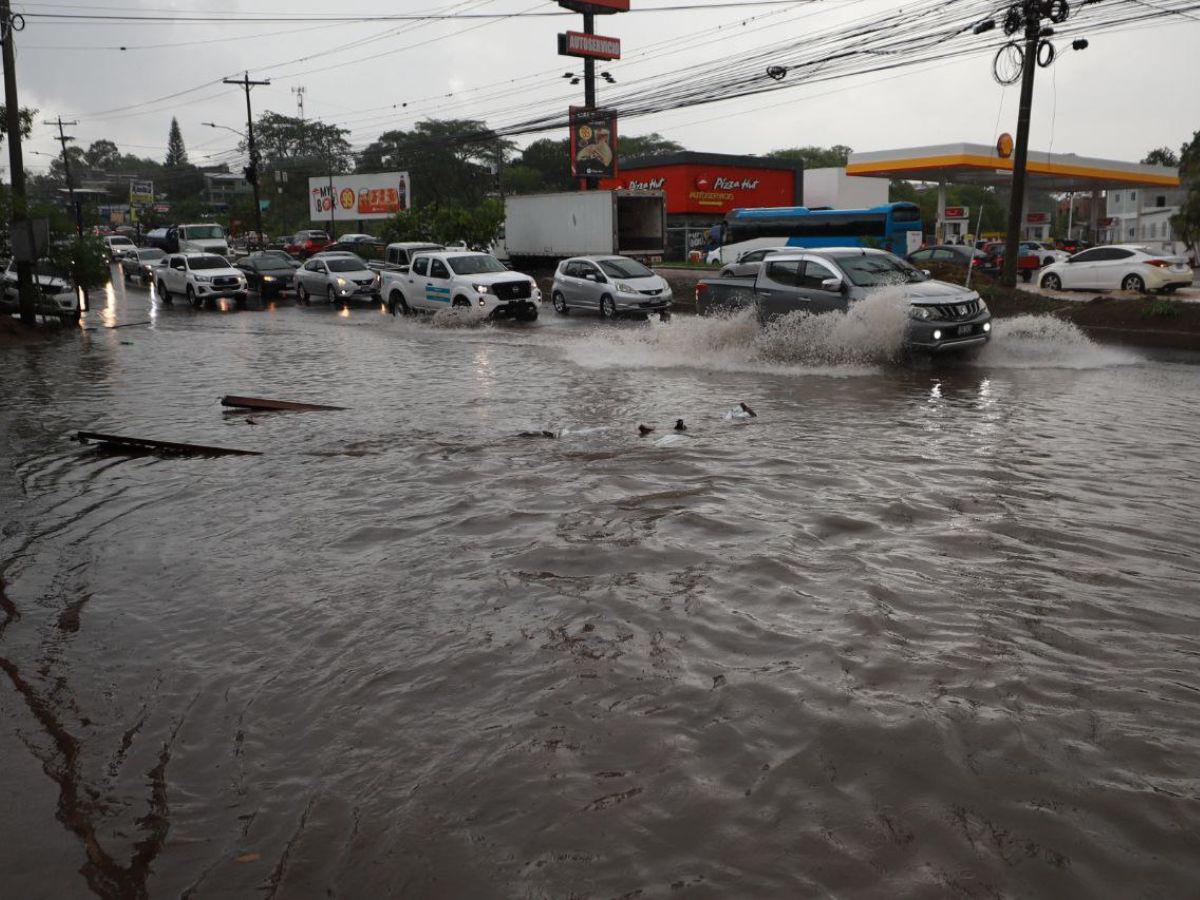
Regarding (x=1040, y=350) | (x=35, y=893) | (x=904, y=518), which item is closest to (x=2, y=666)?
(x=35, y=893)

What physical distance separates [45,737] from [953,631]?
4.25 metres

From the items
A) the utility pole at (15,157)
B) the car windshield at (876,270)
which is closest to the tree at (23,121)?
the utility pole at (15,157)

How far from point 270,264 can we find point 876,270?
27.8 m

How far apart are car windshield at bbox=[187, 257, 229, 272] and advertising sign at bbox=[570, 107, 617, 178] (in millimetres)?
15331

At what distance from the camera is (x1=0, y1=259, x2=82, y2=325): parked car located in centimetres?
2459

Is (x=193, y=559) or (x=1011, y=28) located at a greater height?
(x=1011, y=28)

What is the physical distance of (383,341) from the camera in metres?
21.3

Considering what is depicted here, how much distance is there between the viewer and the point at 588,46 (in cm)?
4341

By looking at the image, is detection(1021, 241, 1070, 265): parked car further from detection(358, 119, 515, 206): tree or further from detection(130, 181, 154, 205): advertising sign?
detection(130, 181, 154, 205): advertising sign

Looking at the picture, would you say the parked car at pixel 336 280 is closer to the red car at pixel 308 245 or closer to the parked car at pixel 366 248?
the parked car at pixel 366 248

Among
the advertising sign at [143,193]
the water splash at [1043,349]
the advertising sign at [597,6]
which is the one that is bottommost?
the water splash at [1043,349]

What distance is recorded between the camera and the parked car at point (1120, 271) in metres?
24.7

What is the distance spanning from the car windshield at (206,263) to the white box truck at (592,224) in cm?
1123

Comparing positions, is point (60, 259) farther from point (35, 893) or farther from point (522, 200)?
point (35, 893)
